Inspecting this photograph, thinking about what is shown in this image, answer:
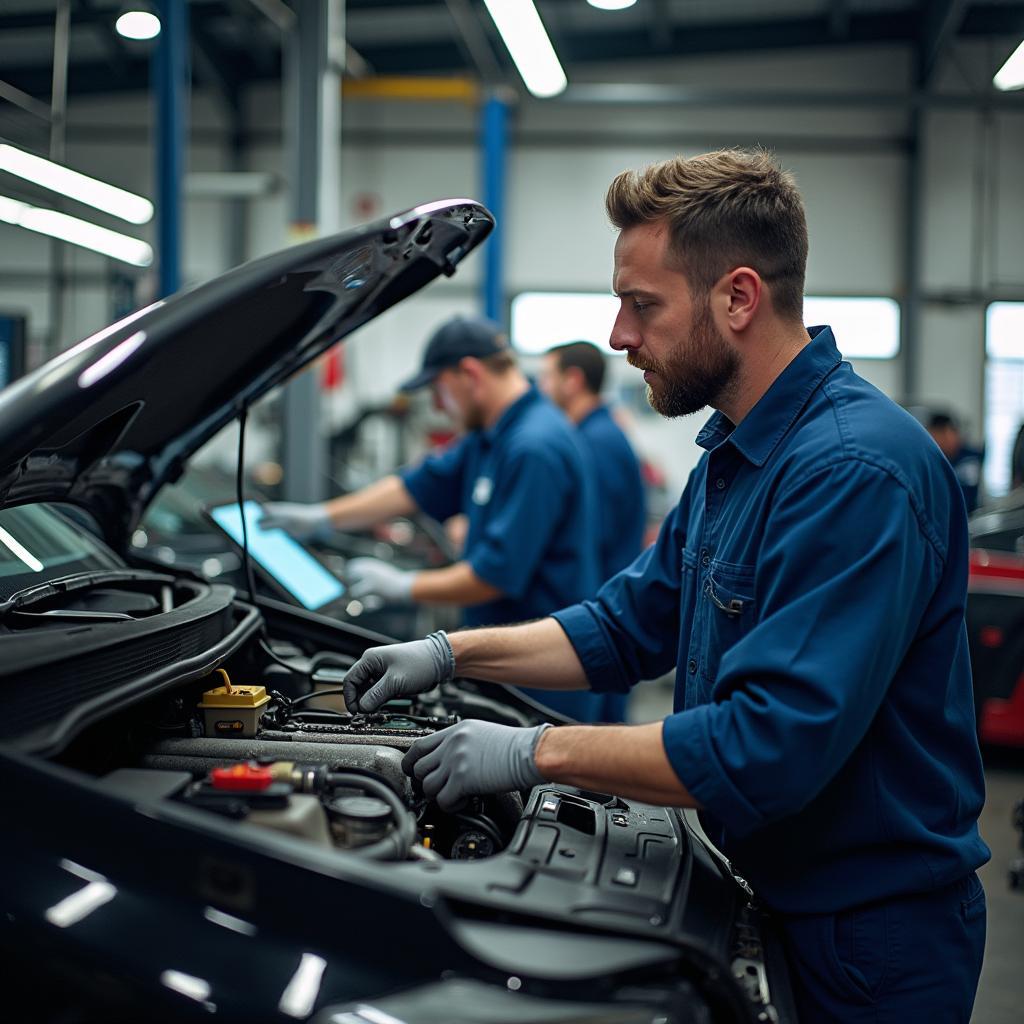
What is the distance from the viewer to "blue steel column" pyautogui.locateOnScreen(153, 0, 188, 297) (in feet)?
17.1

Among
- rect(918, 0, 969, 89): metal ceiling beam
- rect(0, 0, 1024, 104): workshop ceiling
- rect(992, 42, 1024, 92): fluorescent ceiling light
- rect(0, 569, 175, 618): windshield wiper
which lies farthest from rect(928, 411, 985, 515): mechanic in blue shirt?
rect(0, 569, 175, 618): windshield wiper

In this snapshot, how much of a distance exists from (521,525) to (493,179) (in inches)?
257

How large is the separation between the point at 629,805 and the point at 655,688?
197 inches

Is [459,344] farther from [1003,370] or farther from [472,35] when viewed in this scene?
[1003,370]

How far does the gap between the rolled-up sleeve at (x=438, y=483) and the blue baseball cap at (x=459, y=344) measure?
0.36m

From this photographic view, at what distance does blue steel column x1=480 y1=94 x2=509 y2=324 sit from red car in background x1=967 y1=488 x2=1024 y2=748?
5175 millimetres

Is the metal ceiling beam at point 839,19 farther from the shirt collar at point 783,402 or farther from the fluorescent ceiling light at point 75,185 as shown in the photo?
the shirt collar at point 783,402

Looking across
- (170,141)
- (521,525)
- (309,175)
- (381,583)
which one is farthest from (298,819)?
(170,141)

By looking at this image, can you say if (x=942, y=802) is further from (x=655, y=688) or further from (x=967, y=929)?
(x=655, y=688)

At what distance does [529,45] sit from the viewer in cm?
671

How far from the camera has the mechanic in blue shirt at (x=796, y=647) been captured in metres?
1.14

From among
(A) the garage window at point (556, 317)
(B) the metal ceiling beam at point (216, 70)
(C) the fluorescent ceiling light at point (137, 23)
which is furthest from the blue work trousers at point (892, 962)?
(B) the metal ceiling beam at point (216, 70)

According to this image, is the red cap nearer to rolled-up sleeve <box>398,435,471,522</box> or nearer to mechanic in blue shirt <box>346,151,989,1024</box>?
mechanic in blue shirt <box>346,151,989,1024</box>

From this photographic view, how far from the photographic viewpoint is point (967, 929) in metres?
1.28
